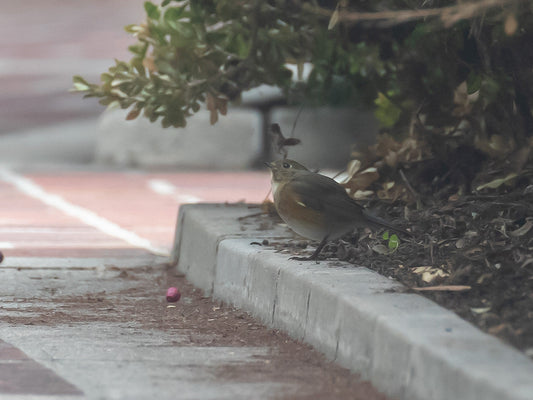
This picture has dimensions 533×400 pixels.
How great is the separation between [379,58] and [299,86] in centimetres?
67

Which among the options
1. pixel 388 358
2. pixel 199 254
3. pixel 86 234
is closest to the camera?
pixel 388 358

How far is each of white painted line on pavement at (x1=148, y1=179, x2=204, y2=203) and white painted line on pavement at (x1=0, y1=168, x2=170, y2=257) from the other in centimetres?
123

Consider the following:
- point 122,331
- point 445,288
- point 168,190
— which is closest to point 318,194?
point 445,288

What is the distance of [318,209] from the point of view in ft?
17.9

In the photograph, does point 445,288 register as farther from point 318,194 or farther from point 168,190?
point 168,190

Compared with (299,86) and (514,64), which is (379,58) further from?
(514,64)

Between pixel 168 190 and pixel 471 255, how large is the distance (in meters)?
8.07

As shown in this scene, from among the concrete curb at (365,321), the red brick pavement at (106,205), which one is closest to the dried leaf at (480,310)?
the concrete curb at (365,321)

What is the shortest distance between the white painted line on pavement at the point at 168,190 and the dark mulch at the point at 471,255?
17.7 ft

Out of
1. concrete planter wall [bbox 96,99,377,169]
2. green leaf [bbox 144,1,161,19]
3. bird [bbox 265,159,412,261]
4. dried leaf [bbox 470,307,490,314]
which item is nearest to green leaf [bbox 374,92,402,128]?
green leaf [bbox 144,1,161,19]

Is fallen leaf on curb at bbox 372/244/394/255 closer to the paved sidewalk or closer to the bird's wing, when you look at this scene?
the bird's wing

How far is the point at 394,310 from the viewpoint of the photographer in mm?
4395

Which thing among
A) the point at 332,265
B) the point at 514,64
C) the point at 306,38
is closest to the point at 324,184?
the point at 332,265

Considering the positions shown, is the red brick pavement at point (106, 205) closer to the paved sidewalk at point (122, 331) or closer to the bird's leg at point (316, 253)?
the paved sidewalk at point (122, 331)
